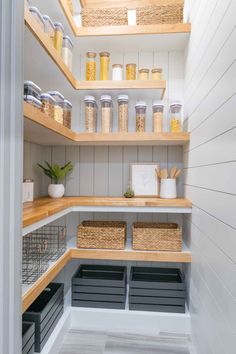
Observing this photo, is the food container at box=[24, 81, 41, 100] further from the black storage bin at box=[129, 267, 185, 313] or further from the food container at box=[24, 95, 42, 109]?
the black storage bin at box=[129, 267, 185, 313]

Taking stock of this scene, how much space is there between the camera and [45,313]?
148cm

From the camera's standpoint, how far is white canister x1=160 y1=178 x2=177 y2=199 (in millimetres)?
1940

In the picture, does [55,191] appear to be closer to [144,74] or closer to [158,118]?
[158,118]

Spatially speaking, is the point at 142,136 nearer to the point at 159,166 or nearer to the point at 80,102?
the point at 159,166

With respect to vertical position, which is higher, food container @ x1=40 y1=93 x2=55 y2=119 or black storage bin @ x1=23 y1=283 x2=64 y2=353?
food container @ x1=40 y1=93 x2=55 y2=119

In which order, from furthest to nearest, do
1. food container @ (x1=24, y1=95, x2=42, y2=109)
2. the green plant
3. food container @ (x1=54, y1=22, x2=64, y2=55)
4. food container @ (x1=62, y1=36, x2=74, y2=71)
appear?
the green plant, food container @ (x1=62, y1=36, x2=74, y2=71), food container @ (x1=54, y1=22, x2=64, y2=55), food container @ (x1=24, y1=95, x2=42, y2=109)

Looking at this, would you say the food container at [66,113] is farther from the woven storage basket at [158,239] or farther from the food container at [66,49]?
the woven storage basket at [158,239]

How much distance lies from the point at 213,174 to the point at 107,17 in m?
1.43

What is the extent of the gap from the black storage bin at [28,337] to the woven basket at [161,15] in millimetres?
2020

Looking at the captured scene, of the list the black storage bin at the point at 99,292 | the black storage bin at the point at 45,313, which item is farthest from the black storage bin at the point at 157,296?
the black storage bin at the point at 45,313

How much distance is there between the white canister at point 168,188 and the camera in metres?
1.94

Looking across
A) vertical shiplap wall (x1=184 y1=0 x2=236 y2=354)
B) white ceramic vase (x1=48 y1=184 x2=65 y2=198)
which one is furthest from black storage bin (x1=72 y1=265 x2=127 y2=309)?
white ceramic vase (x1=48 y1=184 x2=65 y2=198)

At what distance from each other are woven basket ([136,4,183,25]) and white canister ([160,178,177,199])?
3.67 feet

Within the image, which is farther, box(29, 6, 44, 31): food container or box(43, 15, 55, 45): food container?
box(43, 15, 55, 45): food container
